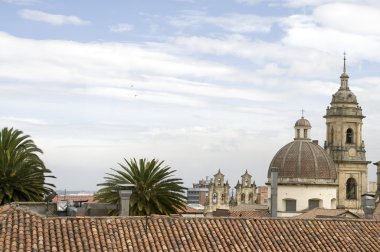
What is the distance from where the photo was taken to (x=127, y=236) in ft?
93.1

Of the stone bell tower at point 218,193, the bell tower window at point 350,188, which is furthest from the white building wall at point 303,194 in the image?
the stone bell tower at point 218,193

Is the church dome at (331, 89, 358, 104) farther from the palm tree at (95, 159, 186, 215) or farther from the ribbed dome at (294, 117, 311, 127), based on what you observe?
the palm tree at (95, 159, 186, 215)

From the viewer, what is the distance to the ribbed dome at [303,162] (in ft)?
241

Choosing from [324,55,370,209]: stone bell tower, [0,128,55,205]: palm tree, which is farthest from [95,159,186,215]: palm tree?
[324,55,370,209]: stone bell tower

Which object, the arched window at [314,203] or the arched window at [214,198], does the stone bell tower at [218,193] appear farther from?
the arched window at [314,203]

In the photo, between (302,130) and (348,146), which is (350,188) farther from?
(302,130)

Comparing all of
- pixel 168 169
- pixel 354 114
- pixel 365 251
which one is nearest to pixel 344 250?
pixel 365 251

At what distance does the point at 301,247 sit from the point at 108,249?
7.09 meters

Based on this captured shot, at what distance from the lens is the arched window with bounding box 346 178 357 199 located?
88875mm

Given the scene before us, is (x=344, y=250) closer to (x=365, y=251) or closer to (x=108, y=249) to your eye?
(x=365, y=251)

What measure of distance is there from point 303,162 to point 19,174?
38.7 m

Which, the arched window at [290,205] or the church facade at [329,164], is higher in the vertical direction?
the church facade at [329,164]

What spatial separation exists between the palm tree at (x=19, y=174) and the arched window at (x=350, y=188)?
52811 mm

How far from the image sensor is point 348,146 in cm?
8888
